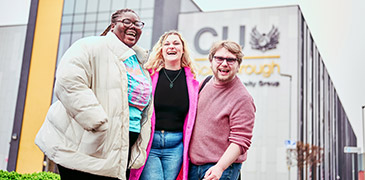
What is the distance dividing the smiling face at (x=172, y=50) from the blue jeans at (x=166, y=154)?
0.51m

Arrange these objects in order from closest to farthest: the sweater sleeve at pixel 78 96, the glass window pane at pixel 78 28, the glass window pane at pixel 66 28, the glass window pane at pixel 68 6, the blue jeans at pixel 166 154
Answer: the sweater sleeve at pixel 78 96
the blue jeans at pixel 166 154
the glass window pane at pixel 68 6
the glass window pane at pixel 66 28
the glass window pane at pixel 78 28

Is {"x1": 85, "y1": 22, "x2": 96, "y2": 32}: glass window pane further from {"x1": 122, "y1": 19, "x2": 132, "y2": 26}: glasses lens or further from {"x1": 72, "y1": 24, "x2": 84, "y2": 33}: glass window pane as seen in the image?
{"x1": 122, "y1": 19, "x2": 132, "y2": 26}: glasses lens

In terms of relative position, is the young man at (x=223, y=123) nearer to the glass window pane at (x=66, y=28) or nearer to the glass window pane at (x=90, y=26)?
the glass window pane at (x=66, y=28)

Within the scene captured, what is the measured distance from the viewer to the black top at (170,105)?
2.52m

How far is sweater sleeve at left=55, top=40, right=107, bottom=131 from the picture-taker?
179cm

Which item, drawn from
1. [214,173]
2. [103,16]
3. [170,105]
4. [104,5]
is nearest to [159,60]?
[170,105]

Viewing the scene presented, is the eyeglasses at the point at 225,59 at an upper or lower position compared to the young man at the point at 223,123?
upper

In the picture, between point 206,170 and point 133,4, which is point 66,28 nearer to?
point 133,4

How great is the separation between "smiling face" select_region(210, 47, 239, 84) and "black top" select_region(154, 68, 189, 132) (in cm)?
27

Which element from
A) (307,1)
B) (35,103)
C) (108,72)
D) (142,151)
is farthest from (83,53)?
(307,1)

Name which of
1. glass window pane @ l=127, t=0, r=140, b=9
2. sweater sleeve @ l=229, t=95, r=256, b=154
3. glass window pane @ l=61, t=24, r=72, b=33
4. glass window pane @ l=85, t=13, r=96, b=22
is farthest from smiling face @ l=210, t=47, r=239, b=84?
glass window pane @ l=127, t=0, r=140, b=9

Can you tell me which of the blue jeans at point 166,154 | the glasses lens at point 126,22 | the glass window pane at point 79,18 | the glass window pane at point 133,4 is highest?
the glass window pane at point 133,4

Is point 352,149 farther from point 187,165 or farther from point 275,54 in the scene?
point 187,165

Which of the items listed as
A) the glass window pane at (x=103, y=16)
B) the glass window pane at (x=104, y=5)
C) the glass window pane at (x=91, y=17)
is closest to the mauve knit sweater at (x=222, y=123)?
the glass window pane at (x=103, y=16)
